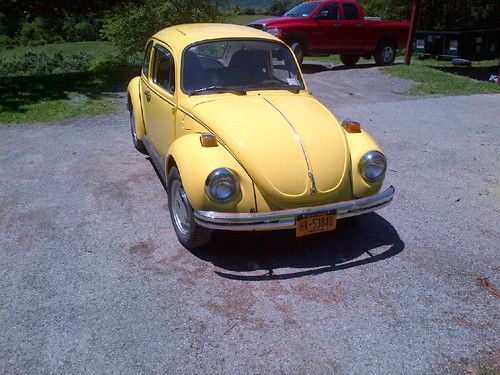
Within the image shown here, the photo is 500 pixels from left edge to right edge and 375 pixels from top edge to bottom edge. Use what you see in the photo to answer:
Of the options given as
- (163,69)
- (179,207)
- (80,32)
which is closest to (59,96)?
(163,69)

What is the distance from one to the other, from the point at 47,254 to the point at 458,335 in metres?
3.34

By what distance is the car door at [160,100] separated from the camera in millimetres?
5062

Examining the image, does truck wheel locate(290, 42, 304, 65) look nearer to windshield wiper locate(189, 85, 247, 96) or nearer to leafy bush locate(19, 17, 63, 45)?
windshield wiper locate(189, 85, 247, 96)

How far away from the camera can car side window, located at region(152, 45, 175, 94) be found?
5090 millimetres

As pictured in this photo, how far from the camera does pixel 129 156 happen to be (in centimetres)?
693

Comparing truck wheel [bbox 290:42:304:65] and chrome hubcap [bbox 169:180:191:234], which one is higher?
truck wheel [bbox 290:42:304:65]

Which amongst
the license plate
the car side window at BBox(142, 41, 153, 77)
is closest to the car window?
the car side window at BBox(142, 41, 153, 77)

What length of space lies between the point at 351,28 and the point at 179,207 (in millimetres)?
11803

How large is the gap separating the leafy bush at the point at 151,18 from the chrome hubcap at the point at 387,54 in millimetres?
5750

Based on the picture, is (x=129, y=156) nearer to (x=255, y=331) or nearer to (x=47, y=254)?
(x=47, y=254)

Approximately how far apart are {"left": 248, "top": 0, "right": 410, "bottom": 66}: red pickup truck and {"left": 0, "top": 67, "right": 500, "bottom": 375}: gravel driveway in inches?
330

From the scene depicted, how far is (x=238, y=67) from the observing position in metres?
5.08

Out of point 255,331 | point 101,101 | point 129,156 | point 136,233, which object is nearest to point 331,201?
point 255,331

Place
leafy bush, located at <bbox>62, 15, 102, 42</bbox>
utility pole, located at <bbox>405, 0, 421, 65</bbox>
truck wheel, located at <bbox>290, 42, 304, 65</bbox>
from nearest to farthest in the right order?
1. truck wheel, located at <bbox>290, 42, 304, 65</bbox>
2. utility pole, located at <bbox>405, 0, 421, 65</bbox>
3. leafy bush, located at <bbox>62, 15, 102, 42</bbox>
